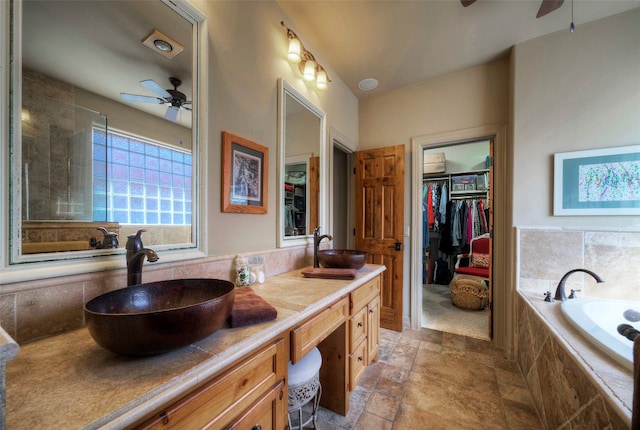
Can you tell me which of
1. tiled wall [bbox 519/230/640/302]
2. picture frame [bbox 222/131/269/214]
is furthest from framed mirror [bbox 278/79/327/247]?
tiled wall [bbox 519/230/640/302]

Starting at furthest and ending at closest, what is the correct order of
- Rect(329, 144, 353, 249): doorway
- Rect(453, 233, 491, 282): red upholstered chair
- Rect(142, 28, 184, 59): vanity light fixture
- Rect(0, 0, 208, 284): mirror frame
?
Rect(453, 233, 491, 282): red upholstered chair
Rect(329, 144, 353, 249): doorway
Rect(142, 28, 184, 59): vanity light fixture
Rect(0, 0, 208, 284): mirror frame

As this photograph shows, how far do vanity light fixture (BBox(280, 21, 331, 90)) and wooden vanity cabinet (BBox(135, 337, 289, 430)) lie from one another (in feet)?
6.34

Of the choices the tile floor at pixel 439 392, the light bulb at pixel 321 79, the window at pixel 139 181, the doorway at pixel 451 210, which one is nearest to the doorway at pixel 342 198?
the light bulb at pixel 321 79

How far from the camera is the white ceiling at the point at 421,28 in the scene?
Answer: 179cm

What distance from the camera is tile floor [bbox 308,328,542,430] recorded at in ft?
4.87

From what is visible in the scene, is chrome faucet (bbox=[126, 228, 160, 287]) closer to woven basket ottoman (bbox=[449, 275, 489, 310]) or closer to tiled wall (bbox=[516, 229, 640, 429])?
tiled wall (bbox=[516, 229, 640, 429])

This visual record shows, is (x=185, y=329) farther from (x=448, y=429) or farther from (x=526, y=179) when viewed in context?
(x=526, y=179)

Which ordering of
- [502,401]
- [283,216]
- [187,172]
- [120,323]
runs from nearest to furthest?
[120,323] → [187,172] → [502,401] → [283,216]

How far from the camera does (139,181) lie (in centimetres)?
105

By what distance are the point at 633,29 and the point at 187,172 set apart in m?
3.30

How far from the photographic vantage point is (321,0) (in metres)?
1.75

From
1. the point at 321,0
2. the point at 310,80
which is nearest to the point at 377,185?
the point at 310,80

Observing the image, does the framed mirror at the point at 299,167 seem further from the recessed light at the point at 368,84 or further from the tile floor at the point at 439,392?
the tile floor at the point at 439,392

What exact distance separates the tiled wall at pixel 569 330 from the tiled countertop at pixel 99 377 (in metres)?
1.26
